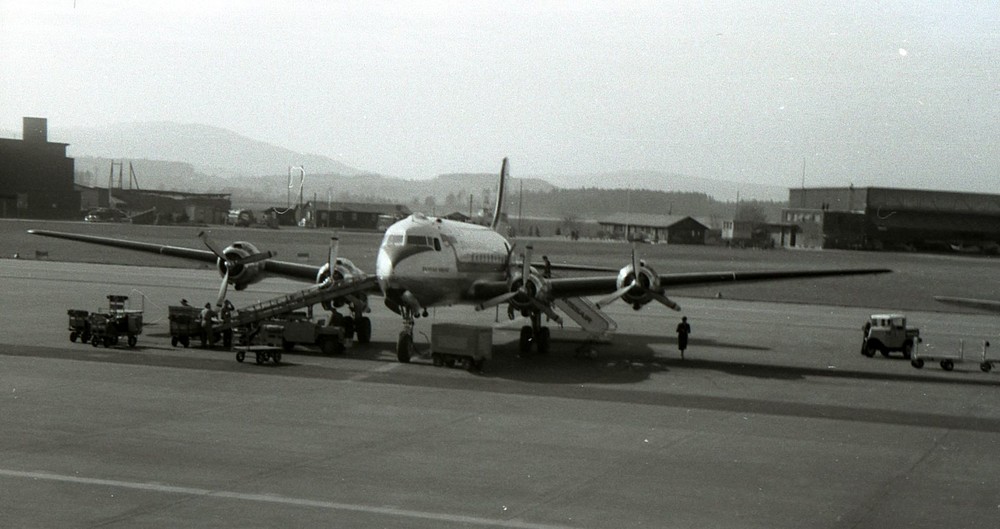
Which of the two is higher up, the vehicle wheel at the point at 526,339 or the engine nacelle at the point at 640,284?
the engine nacelle at the point at 640,284

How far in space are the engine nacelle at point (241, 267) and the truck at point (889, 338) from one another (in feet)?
78.1

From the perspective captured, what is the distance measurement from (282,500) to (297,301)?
21.0m

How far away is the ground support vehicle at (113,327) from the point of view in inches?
1302

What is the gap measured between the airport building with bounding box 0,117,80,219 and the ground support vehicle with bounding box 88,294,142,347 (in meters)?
53.3

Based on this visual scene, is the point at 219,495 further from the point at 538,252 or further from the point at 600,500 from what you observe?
the point at 538,252

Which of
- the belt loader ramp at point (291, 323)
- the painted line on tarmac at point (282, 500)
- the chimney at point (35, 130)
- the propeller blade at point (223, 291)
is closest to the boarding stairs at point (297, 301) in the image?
the belt loader ramp at point (291, 323)

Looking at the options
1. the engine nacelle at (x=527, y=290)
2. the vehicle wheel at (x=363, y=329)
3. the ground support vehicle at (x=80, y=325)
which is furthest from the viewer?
the vehicle wheel at (x=363, y=329)

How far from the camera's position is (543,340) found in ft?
122

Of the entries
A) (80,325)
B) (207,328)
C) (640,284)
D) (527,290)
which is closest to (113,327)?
(80,325)

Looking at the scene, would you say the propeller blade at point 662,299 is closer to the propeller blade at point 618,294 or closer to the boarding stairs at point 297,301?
the propeller blade at point 618,294

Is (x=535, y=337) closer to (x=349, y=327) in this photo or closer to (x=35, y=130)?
(x=349, y=327)

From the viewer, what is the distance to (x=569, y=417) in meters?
23.7

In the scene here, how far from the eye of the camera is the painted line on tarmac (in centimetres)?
1465

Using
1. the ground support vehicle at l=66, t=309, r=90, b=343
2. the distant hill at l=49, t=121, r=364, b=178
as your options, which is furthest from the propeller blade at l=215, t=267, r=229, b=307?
the distant hill at l=49, t=121, r=364, b=178
